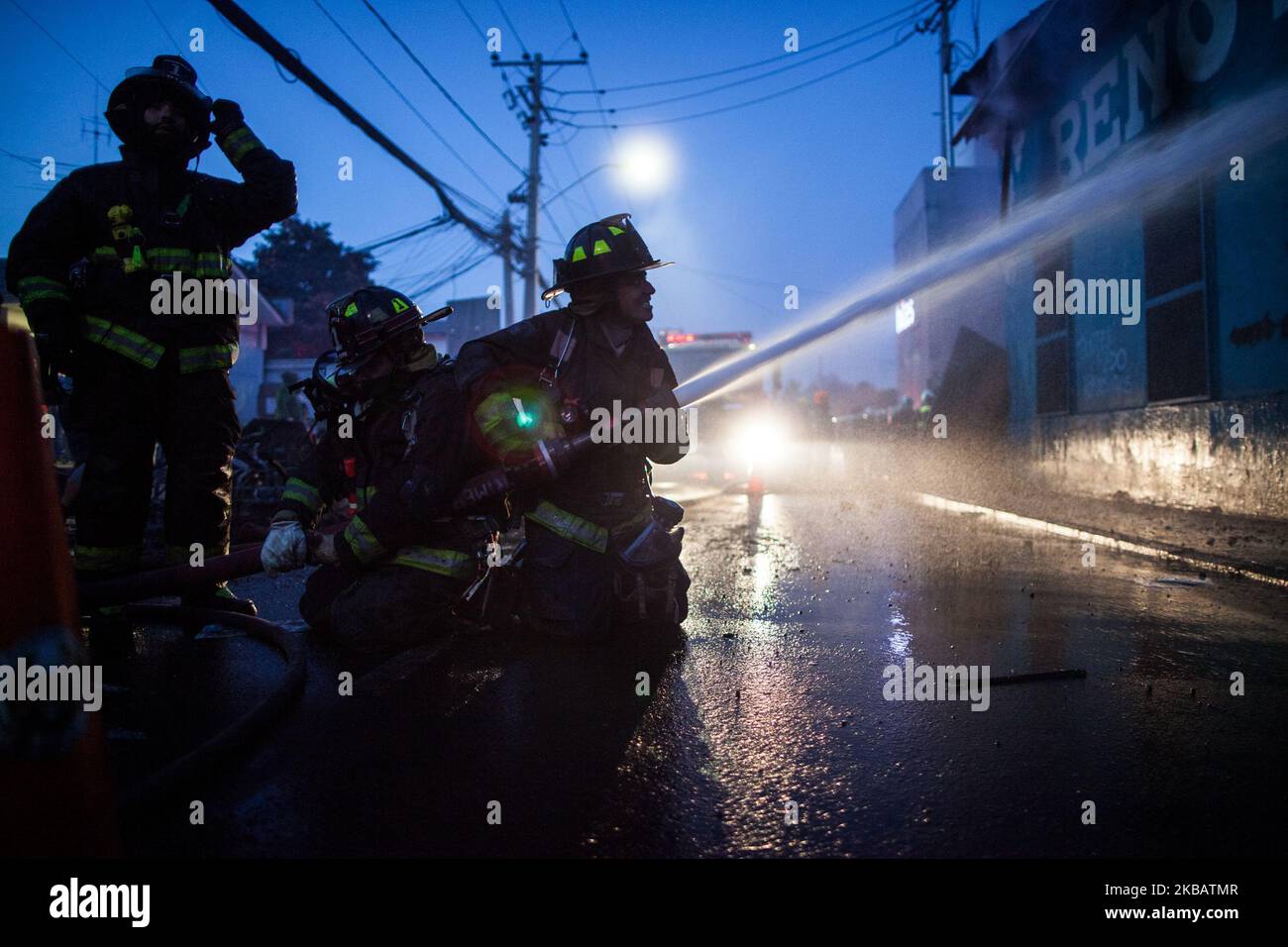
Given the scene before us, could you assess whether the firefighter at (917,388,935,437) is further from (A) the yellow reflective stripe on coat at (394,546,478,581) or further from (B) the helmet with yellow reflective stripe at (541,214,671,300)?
(A) the yellow reflective stripe on coat at (394,546,478,581)

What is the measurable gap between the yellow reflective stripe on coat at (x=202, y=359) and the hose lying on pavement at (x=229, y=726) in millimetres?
1177

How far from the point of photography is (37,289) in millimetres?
3309

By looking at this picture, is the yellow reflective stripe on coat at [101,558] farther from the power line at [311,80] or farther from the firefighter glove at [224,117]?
the power line at [311,80]

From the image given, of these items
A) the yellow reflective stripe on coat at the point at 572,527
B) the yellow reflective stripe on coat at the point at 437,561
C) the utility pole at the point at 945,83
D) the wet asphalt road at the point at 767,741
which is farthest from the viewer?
the utility pole at the point at 945,83

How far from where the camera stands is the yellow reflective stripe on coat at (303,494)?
3604 mm

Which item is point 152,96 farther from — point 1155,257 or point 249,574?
point 1155,257

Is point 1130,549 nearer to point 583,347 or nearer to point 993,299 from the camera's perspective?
point 583,347

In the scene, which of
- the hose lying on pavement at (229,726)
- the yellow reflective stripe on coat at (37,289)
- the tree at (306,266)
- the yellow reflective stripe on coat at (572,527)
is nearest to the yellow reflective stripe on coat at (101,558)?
the hose lying on pavement at (229,726)

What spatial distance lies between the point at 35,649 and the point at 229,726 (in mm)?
1142

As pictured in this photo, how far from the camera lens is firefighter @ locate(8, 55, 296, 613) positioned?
3461mm

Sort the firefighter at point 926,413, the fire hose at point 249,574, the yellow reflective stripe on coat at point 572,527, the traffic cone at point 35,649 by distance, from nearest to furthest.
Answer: the traffic cone at point 35,649 → the fire hose at point 249,574 → the yellow reflective stripe on coat at point 572,527 → the firefighter at point 926,413

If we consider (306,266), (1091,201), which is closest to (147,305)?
(1091,201)

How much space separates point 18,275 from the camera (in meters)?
3.38
